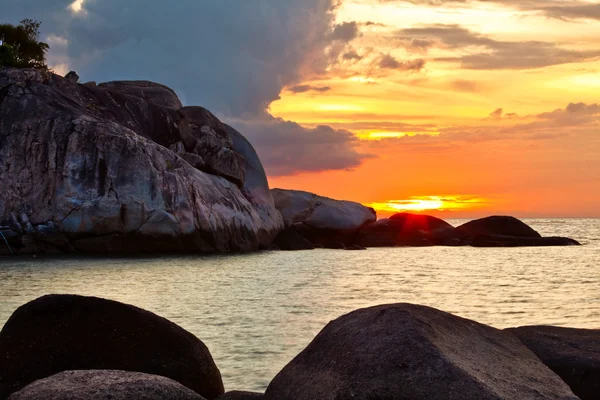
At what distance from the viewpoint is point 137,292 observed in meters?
23.6

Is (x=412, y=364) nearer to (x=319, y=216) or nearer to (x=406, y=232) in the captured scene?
(x=319, y=216)

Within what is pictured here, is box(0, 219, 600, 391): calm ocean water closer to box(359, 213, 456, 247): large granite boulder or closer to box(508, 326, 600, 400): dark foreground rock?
box(508, 326, 600, 400): dark foreground rock

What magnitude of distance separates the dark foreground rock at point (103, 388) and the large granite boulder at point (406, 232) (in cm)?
5718

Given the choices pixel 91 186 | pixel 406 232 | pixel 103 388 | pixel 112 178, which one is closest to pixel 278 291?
pixel 112 178

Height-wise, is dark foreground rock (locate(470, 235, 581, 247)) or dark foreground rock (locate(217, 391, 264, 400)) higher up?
dark foreground rock (locate(470, 235, 581, 247))

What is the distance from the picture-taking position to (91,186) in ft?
128

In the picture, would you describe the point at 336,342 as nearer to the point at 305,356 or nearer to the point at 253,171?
the point at 305,356

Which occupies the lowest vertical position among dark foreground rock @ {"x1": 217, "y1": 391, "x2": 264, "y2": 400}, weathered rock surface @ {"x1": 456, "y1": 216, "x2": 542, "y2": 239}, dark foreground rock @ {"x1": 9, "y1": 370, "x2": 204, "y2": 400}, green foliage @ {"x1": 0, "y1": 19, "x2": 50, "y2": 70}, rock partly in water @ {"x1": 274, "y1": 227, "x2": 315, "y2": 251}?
dark foreground rock @ {"x1": 217, "y1": 391, "x2": 264, "y2": 400}

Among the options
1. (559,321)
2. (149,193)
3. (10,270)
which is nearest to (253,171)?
(149,193)

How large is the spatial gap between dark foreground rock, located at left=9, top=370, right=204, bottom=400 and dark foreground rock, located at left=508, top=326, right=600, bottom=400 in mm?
3157

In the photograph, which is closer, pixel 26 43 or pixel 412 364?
pixel 412 364

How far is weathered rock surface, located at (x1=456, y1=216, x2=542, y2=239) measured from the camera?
68.1 m

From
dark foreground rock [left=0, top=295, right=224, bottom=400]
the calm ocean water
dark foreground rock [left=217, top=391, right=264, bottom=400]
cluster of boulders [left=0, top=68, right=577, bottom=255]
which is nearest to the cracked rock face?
cluster of boulders [left=0, top=68, right=577, bottom=255]

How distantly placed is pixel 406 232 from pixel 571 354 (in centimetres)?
6083
